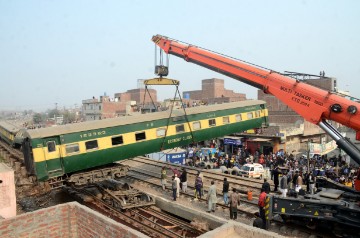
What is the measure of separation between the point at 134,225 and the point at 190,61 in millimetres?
8786

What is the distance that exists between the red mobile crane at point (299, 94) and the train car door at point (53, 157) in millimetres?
7939

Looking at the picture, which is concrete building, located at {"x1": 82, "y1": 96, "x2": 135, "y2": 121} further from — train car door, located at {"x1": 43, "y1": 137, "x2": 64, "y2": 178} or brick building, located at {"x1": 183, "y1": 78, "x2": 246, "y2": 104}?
train car door, located at {"x1": 43, "y1": 137, "x2": 64, "y2": 178}

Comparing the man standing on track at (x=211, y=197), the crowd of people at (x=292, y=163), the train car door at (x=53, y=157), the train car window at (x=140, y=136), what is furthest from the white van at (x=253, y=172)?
the train car door at (x=53, y=157)

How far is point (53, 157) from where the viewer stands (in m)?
14.4

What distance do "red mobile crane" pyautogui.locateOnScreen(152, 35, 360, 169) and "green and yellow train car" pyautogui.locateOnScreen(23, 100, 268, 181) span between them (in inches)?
143

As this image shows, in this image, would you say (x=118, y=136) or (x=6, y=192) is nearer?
(x=6, y=192)

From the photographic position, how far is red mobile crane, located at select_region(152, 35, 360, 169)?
1073 cm

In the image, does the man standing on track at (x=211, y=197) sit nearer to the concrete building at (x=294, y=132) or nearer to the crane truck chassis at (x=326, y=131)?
the crane truck chassis at (x=326, y=131)

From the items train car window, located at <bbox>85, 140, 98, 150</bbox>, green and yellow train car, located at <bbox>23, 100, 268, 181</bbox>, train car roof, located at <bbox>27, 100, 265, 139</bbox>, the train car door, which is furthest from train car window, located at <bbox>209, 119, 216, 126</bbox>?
the train car door

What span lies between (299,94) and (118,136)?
868 centimetres

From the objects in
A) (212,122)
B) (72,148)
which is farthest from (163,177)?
(72,148)

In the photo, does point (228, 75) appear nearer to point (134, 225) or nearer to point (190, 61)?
point (190, 61)

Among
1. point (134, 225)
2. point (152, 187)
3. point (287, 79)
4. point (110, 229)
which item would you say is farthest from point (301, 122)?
point (110, 229)

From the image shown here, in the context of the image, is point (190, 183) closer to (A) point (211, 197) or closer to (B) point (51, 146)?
(A) point (211, 197)
